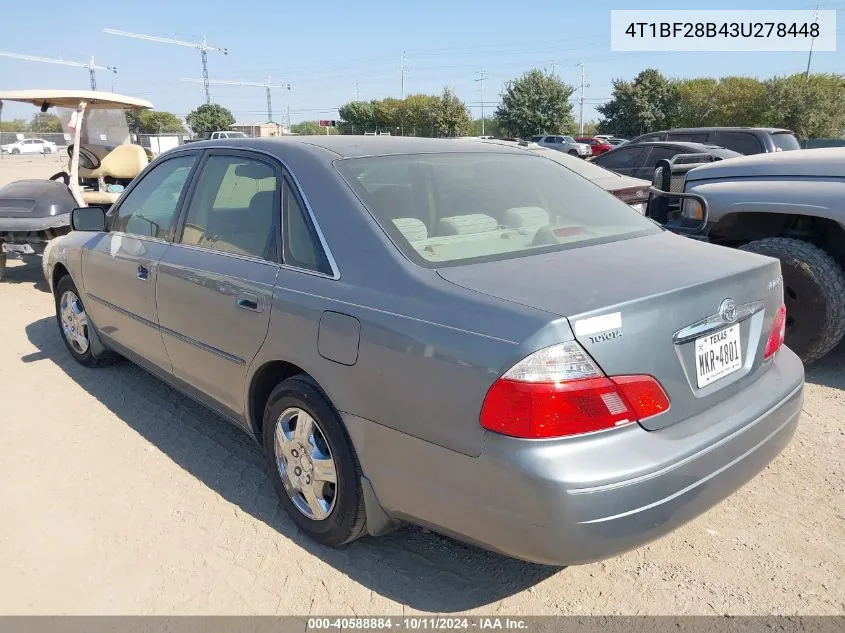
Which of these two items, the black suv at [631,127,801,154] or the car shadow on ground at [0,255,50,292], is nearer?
the car shadow on ground at [0,255,50,292]

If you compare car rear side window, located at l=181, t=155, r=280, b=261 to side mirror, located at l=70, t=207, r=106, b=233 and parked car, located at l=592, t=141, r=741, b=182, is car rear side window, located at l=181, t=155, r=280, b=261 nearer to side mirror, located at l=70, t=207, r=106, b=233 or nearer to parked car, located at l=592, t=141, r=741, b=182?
side mirror, located at l=70, t=207, r=106, b=233

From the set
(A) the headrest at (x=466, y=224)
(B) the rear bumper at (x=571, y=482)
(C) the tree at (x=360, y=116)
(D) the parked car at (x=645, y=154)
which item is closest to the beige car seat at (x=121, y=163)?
(A) the headrest at (x=466, y=224)

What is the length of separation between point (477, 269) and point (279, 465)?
129 centimetres

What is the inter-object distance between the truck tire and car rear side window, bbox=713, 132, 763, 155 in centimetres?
781

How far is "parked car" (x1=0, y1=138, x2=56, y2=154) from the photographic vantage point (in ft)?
169

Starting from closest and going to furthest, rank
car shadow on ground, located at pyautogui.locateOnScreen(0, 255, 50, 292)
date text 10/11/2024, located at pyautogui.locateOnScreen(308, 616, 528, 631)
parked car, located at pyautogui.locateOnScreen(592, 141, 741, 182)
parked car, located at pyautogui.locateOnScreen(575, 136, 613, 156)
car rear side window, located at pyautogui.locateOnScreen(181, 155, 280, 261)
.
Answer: date text 10/11/2024, located at pyautogui.locateOnScreen(308, 616, 528, 631)
car rear side window, located at pyautogui.locateOnScreen(181, 155, 280, 261)
car shadow on ground, located at pyautogui.locateOnScreen(0, 255, 50, 292)
parked car, located at pyautogui.locateOnScreen(592, 141, 741, 182)
parked car, located at pyautogui.locateOnScreen(575, 136, 613, 156)

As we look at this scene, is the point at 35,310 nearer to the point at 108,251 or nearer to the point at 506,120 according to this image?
the point at 108,251

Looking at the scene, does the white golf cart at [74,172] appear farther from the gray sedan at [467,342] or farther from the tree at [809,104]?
the tree at [809,104]

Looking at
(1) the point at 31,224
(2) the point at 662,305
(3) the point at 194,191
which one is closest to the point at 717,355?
(2) the point at 662,305

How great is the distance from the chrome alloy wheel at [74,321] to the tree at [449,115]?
5656 centimetres

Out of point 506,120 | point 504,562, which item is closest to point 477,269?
point 504,562

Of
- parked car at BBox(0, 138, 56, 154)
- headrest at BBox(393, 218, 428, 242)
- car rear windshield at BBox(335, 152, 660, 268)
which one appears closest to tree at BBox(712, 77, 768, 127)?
car rear windshield at BBox(335, 152, 660, 268)

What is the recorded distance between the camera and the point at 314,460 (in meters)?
2.68

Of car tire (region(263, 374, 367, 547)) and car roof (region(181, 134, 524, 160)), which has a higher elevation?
car roof (region(181, 134, 524, 160))
